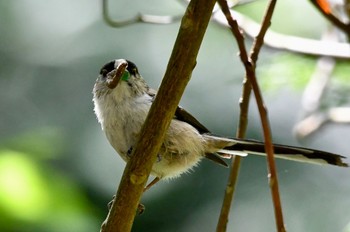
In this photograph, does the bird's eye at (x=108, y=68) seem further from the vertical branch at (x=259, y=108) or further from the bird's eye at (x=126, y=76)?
the vertical branch at (x=259, y=108)

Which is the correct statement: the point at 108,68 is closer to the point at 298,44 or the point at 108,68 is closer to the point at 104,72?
the point at 104,72

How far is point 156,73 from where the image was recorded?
Result: 875 centimetres

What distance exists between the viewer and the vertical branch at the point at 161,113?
8.07 feet

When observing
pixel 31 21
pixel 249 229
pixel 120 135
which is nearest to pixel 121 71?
pixel 120 135

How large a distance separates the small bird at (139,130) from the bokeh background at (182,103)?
0.51m

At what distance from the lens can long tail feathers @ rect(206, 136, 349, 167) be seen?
3171mm

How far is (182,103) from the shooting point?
8195 mm

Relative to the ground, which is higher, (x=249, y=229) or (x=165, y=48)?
(x=165, y=48)

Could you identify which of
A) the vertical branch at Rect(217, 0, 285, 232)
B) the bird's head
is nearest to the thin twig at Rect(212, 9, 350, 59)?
the bird's head

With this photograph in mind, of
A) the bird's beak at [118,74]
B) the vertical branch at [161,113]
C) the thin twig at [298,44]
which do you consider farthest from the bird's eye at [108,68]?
the vertical branch at [161,113]

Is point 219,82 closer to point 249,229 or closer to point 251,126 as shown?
point 251,126

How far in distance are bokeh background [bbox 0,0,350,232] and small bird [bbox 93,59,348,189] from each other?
1.68ft

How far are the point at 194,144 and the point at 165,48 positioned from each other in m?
5.59

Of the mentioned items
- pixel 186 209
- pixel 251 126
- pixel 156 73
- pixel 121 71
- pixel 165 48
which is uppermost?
pixel 165 48
